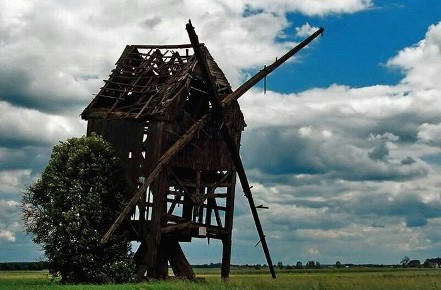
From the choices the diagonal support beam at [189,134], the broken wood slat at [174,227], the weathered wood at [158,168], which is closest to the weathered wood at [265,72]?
the diagonal support beam at [189,134]

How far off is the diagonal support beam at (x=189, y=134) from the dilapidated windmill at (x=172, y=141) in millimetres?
70

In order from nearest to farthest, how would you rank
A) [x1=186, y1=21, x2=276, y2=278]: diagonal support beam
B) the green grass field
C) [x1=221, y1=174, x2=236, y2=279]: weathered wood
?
the green grass field → [x1=186, y1=21, x2=276, y2=278]: diagonal support beam → [x1=221, y1=174, x2=236, y2=279]: weathered wood

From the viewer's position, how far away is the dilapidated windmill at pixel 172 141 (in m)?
39.3

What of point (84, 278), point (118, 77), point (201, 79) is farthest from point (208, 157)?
point (84, 278)

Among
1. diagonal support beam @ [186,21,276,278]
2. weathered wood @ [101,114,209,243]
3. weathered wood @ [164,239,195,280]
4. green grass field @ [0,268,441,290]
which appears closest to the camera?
green grass field @ [0,268,441,290]

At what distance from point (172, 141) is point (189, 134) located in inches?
45.5

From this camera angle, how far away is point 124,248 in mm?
38906

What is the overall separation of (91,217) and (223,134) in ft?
37.8

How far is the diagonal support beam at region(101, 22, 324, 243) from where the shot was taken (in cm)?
3569

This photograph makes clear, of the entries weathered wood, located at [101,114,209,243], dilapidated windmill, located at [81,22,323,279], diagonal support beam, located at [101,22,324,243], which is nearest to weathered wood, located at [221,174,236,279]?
dilapidated windmill, located at [81,22,323,279]

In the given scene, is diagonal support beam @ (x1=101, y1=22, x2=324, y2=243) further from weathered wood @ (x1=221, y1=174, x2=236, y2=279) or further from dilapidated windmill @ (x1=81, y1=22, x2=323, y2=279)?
weathered wood @ (x1=221, y1=174, x2=236, y2=279)

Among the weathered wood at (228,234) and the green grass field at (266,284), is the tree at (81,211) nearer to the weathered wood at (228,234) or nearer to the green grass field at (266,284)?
the green grass field at (266,284)

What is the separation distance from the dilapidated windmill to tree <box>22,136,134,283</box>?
1188 mm

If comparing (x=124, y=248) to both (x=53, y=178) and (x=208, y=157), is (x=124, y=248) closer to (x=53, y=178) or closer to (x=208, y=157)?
(x=53, y=178)
